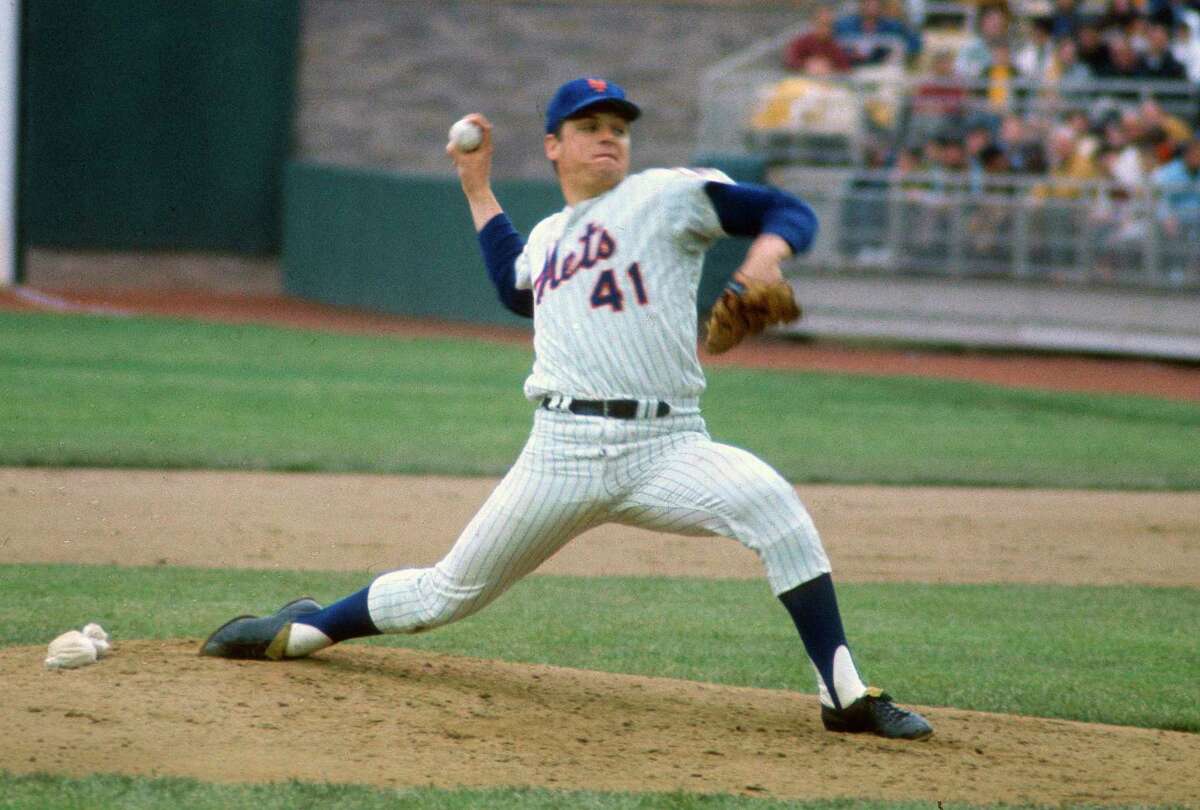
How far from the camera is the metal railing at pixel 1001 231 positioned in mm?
15242

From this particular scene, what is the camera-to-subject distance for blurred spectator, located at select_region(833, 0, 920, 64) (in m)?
18.0

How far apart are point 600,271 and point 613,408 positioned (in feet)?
1.20

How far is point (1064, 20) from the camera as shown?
17.4 m

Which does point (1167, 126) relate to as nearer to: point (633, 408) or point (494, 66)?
point (494, 66)

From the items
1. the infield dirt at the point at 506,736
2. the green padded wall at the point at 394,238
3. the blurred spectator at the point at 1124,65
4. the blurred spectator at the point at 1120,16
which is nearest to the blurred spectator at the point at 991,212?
the blurred spectator at the point at 1124,65

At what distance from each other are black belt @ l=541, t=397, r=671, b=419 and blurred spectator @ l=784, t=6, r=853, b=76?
1410 centimetres

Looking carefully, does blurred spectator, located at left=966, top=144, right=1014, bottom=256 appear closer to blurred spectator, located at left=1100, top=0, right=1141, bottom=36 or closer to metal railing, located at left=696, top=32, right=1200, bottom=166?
metal railing, located at left=696, top=32, right=1200, bottom=166

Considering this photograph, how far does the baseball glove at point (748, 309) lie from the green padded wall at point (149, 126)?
56.6ft

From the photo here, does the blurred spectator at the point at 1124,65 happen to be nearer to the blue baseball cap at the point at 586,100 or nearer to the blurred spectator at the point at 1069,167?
the blurred spectator at the point at 1069,167

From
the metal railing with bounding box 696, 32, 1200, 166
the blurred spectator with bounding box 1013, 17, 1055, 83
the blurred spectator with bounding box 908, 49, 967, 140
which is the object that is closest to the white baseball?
the metal railing with bounding box 696, 32, 1200, 166

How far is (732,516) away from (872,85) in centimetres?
1343

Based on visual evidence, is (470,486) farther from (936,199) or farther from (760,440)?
(936,199)

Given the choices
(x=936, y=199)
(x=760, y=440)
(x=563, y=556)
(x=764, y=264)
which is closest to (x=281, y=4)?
(x=936, y=199)

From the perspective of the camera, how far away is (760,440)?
1082 cm
